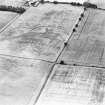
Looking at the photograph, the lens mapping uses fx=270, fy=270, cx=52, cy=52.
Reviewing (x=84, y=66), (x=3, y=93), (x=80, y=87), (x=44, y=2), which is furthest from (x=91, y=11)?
(x=3, y=93)

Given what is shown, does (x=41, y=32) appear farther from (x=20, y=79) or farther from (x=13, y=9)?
A: (x=20, y=79)

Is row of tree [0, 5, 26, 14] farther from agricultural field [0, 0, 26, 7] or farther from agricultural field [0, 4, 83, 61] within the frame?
agricultural field [0, 4, 83, 61]

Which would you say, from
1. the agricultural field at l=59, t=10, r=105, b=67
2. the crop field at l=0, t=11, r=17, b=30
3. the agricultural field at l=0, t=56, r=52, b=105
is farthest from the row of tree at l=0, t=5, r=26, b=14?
the agricultural field at l=0, t=56, r=52, b=105

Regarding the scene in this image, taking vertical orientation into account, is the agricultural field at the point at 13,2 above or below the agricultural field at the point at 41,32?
above

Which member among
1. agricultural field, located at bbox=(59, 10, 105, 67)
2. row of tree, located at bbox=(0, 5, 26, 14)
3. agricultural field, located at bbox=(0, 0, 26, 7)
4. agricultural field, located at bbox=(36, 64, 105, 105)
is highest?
agricultural field, located at bbox=(0, 0, 26, 7)

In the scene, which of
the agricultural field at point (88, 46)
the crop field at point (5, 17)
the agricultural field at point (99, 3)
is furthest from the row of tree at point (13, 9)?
the agricultural field at point (99, 3)

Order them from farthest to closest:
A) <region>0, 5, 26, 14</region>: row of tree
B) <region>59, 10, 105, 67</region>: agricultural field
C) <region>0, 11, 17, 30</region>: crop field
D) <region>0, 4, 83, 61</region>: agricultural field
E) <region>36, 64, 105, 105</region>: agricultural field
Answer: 1. <region>0, 5, 26, 14</region>: row of tree
2. <region>0, 11, 17, 30</region>: crop field
3. <region>0, 4, 83, 61</region>: agricultural field
4. <region>59, 10, 105, 67</region>: agricultural field
5. <region>36, 64, 105, 105</region>: agricultural field

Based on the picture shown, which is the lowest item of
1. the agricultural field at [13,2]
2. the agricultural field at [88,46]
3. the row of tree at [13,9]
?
the agricultural field at [88,46]

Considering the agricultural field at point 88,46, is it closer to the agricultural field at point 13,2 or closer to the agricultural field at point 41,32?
the agricultural field at point 41,32

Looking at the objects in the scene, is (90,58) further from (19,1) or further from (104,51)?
(19,1)
